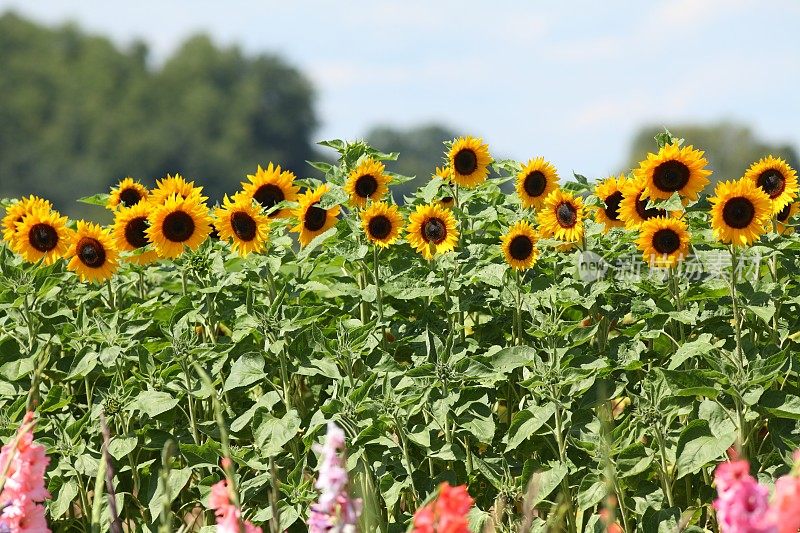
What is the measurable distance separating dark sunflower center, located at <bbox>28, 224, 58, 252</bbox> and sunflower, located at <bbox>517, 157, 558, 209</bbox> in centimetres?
235

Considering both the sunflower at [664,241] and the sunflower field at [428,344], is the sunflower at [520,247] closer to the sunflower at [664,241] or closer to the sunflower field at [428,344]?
the sunflower field at [428,344]

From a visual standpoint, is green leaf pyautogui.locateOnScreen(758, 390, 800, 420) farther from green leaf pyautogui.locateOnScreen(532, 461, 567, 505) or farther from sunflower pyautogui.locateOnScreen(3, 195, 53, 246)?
sunflower pyautogui.locateOnScreen(3, 195, 53, 246)

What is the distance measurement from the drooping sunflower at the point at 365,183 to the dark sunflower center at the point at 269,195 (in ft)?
1.60

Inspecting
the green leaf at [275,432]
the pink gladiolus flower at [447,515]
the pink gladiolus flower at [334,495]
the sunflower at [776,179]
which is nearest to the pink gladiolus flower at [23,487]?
the pink gladiolus flower at [334,495]

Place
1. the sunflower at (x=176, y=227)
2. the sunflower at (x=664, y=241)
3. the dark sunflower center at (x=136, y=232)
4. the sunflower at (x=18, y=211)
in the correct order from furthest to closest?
the sunflower at (x=18, y=211) → the dark sunflower center at (x=136, y=232) → the sunflower at (x=176, y=227) → the sunflower at (x=664, y=241)

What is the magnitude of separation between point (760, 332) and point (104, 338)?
3024mm

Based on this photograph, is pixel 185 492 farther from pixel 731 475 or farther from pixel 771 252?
pixel 731 475

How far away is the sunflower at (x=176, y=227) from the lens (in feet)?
18.6

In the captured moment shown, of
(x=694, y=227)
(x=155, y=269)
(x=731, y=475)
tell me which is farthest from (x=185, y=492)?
(x=731, y=475)

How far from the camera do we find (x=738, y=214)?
5.11 m

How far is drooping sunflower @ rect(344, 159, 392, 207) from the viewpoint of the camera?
5.75 m

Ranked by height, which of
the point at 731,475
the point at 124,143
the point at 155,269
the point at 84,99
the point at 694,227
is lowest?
the point at 731,475

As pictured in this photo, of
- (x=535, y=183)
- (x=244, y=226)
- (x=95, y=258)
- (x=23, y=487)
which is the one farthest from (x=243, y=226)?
(x=23, y=487)

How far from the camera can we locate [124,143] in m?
95.7
